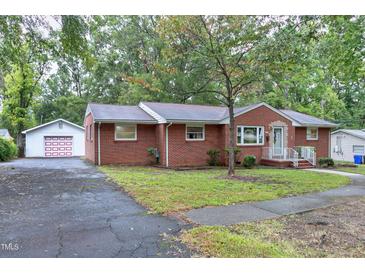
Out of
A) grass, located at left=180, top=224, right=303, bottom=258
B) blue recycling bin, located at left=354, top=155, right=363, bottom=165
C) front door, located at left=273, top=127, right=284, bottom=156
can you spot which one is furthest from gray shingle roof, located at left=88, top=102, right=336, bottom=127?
grass, located at left=180, top=224, right=303, bottom=258

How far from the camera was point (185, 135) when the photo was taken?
52.2ft

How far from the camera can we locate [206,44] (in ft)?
34.9

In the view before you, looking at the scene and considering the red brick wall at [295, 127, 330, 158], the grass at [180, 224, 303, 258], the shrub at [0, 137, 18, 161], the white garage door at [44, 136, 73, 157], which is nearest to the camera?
the grass at [180, 224, 303, 258]

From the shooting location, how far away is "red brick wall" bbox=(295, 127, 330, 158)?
19.7 m

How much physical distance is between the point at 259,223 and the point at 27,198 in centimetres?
554

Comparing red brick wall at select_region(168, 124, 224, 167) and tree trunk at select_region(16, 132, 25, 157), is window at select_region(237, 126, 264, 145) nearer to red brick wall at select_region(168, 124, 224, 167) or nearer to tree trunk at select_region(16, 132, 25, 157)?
red brick wall at select_region(168, 124, 224, 167)

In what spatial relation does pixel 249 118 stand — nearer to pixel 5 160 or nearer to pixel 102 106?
pixel 102 106

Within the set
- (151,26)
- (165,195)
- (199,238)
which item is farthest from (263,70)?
(151,26)

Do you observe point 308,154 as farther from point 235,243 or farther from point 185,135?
point 235,243

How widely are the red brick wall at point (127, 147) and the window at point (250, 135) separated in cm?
527

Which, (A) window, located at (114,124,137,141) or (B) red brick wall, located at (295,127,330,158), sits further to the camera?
(B) red brick wall, located at (295,127,330,158)

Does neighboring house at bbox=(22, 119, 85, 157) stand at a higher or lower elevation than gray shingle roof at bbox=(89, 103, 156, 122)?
lower

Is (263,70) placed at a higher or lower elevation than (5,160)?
higher

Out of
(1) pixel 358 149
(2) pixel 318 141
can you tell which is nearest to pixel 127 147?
(2) pixel 318 141
